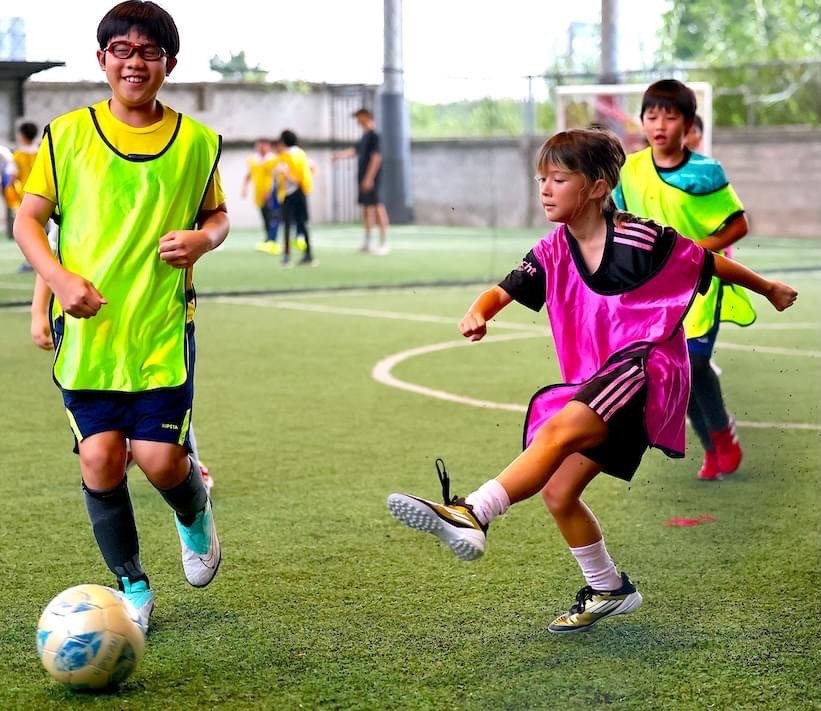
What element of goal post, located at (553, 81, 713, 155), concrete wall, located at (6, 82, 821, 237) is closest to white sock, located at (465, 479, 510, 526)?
goal post, located at (553, 81, 713, 155)

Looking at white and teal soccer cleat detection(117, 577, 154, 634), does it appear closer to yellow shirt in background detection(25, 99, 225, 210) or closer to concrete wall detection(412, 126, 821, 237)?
yellow shirt in background detection(25, 99, 225, 210)

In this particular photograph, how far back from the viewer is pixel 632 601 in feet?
13.4

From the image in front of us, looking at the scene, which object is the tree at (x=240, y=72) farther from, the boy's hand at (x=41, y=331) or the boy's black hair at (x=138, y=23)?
the boy's black hair at (x=138, y=23)

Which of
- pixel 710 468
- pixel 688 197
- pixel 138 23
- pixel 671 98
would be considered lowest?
pixel 710 468

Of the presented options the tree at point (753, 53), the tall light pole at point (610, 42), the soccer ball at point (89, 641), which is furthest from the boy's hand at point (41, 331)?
the tree at point (753, 53)

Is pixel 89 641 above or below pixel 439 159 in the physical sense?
below

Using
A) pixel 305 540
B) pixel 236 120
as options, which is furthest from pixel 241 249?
pixel 305 540

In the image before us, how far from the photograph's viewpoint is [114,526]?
397 cm

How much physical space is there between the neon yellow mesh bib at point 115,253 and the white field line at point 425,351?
156 inches

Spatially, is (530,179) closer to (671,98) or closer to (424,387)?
(424,387)

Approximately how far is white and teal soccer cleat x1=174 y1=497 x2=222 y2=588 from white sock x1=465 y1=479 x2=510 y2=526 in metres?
0.91

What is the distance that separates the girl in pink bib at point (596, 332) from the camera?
12.5 feet

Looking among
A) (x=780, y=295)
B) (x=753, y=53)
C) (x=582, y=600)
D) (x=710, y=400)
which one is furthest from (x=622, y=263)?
(x=753, y=53)

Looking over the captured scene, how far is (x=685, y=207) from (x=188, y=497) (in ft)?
8.68
